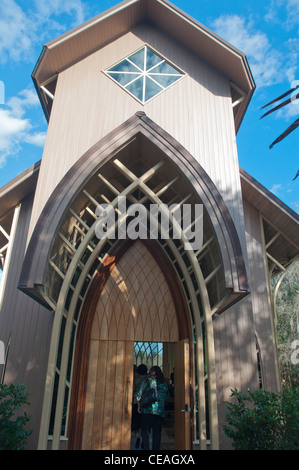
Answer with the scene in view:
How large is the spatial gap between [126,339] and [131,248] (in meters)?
2.07

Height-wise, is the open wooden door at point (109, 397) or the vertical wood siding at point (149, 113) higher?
the vertical wood siding at point (149, 113)

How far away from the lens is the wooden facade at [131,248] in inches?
216

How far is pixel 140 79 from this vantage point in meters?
7.19

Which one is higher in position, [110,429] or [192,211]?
[192,211]

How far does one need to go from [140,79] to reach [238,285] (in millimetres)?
5033

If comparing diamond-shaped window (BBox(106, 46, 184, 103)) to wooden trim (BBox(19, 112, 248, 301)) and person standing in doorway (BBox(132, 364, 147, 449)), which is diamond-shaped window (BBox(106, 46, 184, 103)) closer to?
wooden trim (BBox(19, 112, 248, 301))

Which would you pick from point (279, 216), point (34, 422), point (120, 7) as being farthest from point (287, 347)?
point (120, 7)

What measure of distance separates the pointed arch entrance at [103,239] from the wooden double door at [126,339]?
0.35 metres

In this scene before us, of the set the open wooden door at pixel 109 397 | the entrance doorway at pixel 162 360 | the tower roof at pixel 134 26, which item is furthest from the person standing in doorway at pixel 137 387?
the tower roof at pixel 134 26

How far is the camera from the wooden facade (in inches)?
216

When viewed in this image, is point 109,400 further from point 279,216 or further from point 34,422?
point 279,216

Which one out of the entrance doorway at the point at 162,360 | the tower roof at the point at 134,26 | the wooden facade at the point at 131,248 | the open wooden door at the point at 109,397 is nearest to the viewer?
the wooden facade at the point at 131,248

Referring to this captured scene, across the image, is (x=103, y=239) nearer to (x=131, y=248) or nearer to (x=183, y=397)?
(x=131, y=248)

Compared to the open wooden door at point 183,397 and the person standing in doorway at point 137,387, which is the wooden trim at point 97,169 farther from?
the person standing in doorway at point 137,387
